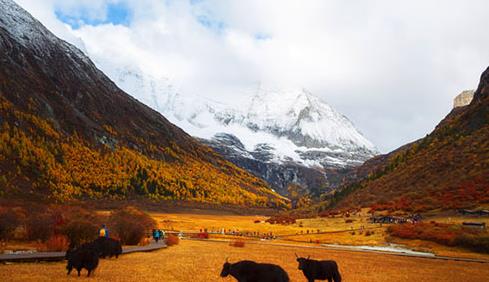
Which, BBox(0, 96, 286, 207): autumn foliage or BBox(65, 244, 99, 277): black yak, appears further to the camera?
BBox(0, 96, 286, 207): autumn foliage

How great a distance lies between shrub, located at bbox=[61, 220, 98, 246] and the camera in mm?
31328

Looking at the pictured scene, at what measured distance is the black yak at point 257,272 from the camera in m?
16.7

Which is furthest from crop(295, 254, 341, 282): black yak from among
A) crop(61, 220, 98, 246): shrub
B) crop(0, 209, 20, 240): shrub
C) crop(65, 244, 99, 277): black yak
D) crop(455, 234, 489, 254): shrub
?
crop(455, 234, 489, 254): shrub

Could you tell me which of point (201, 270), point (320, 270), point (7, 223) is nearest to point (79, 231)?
point (7, 223)

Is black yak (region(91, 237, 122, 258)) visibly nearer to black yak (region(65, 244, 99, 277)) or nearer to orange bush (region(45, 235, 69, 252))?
orange bush (region(45, 235, 69, 252))

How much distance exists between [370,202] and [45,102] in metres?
124

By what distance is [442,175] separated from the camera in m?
93.8

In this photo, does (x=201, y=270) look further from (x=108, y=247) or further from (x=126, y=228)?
(x=126, y=228)

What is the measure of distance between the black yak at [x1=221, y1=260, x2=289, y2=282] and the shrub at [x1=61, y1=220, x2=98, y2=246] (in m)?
17.1

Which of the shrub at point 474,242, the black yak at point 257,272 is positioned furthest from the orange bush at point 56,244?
the shrub at point 474,242

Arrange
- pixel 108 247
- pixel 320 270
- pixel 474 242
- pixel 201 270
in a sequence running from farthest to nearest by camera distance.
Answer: pixel 474 242 → pixel 108 247 → pixel 201 270 → pixel 320 270

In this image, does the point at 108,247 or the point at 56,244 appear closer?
the point at 108,247

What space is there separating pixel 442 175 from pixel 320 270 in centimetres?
8121

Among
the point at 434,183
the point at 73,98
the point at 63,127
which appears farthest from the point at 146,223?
the point at 73,98
